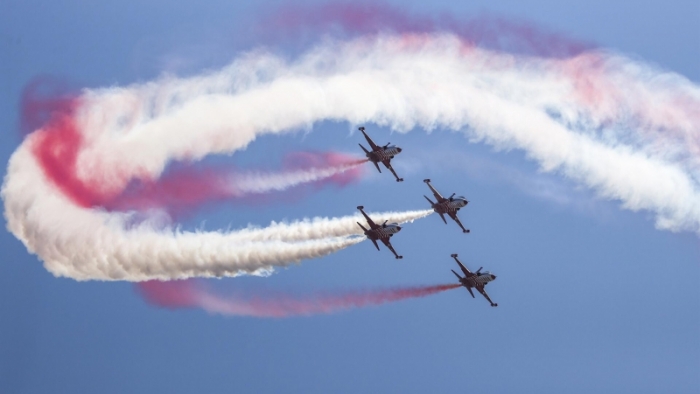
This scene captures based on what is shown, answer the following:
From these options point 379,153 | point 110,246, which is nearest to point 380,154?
point 379,153

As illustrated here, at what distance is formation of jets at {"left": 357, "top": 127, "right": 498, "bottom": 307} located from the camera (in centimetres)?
8269

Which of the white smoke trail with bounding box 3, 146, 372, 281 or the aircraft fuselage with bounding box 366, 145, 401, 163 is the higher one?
the aircraft fuselage with bounding box 366, 145, 401, 163

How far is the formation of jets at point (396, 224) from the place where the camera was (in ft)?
271

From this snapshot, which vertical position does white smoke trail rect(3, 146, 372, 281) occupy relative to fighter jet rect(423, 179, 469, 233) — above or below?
below

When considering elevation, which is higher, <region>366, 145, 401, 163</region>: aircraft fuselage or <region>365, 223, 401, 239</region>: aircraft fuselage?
<region>366, 145, 401, 163</region>: aircraft fuselage

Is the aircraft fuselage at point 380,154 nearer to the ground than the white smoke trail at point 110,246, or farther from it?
farther from it

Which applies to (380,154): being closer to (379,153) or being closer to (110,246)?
Answer: (379,153)

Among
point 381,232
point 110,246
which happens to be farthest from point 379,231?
point 110,246

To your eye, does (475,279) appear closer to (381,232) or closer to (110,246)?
(381,232)

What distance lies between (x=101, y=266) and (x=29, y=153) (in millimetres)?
6638

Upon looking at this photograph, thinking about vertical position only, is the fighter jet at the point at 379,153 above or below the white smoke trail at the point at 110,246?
above

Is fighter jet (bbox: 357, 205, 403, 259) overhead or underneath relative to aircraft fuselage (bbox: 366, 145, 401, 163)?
underneath

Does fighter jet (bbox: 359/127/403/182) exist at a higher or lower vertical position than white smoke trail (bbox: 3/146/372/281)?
higher

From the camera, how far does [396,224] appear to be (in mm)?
83000
